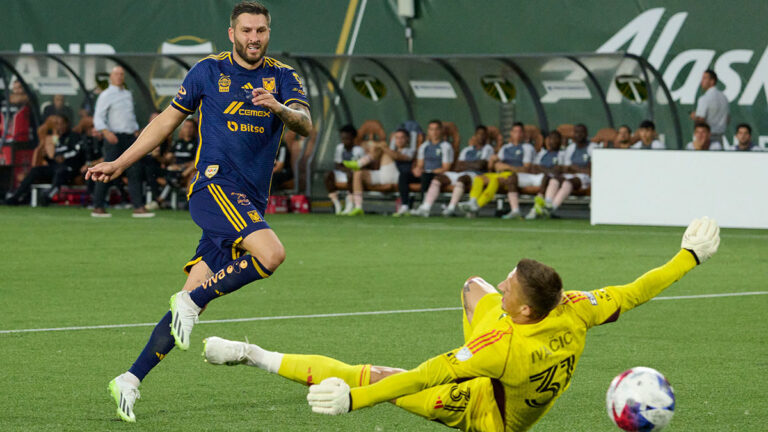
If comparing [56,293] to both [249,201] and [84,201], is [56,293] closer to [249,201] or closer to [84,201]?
[249,201]

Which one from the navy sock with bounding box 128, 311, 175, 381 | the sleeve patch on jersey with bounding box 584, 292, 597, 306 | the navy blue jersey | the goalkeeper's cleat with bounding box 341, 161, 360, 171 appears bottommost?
the goalkeeper's cleat with bounding box 341, 161, 360, 171

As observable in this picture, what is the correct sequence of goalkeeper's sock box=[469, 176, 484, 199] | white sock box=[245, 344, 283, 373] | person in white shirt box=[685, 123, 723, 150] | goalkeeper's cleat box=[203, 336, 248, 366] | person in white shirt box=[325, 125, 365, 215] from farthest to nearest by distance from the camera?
person in white shirt box=[325, 125, 365, 215] < goalkeeper's sock box=[469, 176, 484, 199] < person in white shirt box=[685, 123, 723, 150] < white sock box=[245, 344, 283, 373] < goalkeeper's cleat box=[203, 336, 248, 366]

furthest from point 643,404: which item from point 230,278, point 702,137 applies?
point 702,137

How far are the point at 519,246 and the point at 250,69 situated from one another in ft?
29.2

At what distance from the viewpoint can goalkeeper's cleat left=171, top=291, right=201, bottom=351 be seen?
6086mm

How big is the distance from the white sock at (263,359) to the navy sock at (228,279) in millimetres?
669

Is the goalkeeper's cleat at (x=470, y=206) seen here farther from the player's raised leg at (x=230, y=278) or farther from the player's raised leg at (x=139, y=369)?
the player's raised leg at (x=230, y=278)

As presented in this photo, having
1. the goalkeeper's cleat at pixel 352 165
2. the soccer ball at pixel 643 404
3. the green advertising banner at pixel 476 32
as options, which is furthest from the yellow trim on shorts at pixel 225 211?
the green advertising banner at pixel 476 32

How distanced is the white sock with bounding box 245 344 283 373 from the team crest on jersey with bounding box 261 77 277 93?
5.32ft

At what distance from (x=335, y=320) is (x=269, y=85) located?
9.45 ft

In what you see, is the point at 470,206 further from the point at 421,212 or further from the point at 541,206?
the point at 541,206

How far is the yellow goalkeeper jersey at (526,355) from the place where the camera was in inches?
192

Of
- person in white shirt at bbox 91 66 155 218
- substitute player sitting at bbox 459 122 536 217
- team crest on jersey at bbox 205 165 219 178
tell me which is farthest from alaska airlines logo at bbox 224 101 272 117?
substitute player sitting at bbox 459 122 536 217

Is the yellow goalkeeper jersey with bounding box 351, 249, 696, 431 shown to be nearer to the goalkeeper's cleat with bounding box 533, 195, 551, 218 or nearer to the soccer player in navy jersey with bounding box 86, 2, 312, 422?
the soccer player in navy jersey with bounding box 86, 2, 312, 422
